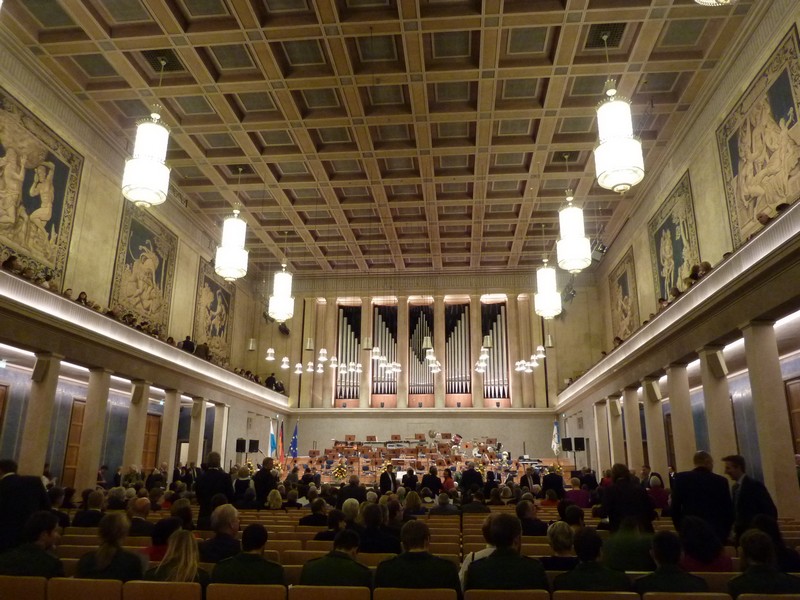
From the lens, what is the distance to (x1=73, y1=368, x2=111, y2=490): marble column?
12.2 metres

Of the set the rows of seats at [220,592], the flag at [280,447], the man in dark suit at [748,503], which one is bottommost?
the rows of seats at [220,592]

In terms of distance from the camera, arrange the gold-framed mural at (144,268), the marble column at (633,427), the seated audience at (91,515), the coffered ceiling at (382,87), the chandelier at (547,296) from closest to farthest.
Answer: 1. the seated audience at (91,515)
2. the coffered ceiling at (382,87)
3. the chandelier at (547,296)
4. the marble column at (633,427)
5. the gold-framed mural at (144,268)

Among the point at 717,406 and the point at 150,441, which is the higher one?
the point at 717,406

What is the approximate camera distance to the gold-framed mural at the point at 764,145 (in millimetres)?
9273

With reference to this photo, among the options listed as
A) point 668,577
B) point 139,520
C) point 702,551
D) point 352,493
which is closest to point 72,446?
point 352,493

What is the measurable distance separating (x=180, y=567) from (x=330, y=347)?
2152 centimetres

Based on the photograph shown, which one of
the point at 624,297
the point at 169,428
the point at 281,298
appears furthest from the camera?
the point at 624,297

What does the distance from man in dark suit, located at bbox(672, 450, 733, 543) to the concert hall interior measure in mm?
3802

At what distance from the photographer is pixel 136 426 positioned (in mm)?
14109

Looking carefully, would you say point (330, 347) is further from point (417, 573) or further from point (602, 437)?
point (417, 573)

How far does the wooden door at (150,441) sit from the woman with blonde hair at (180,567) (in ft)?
61.6

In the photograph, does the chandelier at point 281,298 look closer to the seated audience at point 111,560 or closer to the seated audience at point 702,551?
the seated audience at point 111,560

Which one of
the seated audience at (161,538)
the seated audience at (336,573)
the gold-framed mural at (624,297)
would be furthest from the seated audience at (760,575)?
the gold-framed mural at (624,297)

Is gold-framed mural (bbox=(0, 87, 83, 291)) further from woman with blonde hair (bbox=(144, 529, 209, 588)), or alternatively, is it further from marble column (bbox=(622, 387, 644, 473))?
marble column (bbox=(622, 387, 644, 473))
